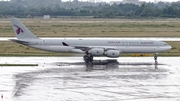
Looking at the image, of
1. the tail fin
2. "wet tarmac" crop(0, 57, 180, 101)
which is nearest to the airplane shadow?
"wet tarmac" crop(0, 57, 180, 101)

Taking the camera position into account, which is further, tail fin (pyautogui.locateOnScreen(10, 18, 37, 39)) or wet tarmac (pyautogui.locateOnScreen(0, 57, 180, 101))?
tail fin (pyautogui.locateOnScreen(10, 18, 37, 39))

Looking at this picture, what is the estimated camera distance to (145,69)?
44625 mm

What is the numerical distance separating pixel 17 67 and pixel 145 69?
1398 centimetres

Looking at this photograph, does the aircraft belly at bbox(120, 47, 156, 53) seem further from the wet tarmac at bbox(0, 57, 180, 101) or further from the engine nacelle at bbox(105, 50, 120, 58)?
the engine nacelle at bbox(105, 50, 120, 58)

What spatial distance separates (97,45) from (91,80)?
1472 cm

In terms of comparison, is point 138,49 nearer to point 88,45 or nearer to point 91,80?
point 88,45

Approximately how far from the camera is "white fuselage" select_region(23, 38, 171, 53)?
51906mm

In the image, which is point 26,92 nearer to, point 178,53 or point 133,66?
point 133,66

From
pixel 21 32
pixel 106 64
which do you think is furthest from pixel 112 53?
pixel 21 32

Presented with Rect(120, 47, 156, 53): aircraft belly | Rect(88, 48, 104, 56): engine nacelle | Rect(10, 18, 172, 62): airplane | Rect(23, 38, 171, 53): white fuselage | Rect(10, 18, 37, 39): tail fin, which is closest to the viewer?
Rect(88, 48, 104, 56): engine nacelle

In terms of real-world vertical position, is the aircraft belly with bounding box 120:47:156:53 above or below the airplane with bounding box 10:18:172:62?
below

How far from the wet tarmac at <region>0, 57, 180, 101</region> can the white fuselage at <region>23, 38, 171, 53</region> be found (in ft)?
4.43

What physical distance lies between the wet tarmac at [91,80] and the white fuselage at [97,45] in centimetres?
135

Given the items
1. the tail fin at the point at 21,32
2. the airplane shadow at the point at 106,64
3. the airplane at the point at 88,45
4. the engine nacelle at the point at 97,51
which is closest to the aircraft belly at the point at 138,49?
the airplane at the point at 88,45
